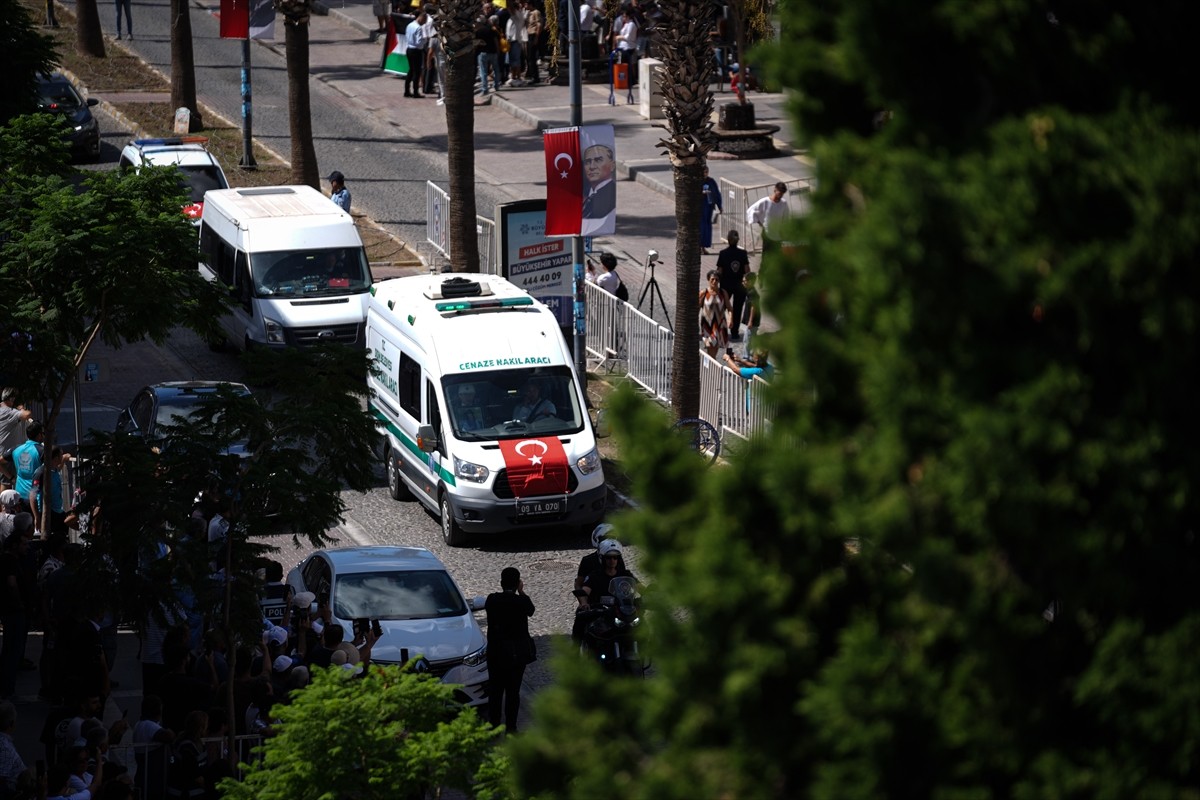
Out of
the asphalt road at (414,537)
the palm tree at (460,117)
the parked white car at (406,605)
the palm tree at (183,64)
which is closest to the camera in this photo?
the parked white car at (406,605)

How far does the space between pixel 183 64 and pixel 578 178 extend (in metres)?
19.5

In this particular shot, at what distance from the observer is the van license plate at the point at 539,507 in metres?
19.0

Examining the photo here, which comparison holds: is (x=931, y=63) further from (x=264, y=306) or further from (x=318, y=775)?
Answer: (x=264, y=306)

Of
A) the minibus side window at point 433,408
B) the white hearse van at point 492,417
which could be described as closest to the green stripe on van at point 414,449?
the white hearse van at point 492,417

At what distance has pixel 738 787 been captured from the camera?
17.0ft

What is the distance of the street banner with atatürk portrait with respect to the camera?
20.8 m

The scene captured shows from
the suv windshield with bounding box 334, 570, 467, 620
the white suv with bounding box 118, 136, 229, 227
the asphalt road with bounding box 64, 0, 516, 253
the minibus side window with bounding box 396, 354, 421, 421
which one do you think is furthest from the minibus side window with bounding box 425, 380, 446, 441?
the asphalt road with bounding box 64, 0, 516, 253

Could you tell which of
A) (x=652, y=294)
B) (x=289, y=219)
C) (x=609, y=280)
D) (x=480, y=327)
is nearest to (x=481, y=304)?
(x=480, y=327)

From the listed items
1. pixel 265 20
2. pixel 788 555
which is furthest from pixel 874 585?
pixel 265 20

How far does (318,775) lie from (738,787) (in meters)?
3.90

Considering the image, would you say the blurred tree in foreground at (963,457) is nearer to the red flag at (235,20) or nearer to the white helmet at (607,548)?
the white helmet at (607,548)

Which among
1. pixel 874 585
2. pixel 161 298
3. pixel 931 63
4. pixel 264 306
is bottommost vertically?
pixel 264 306

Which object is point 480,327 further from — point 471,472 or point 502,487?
point 502,487

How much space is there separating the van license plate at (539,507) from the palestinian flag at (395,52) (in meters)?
25.7
